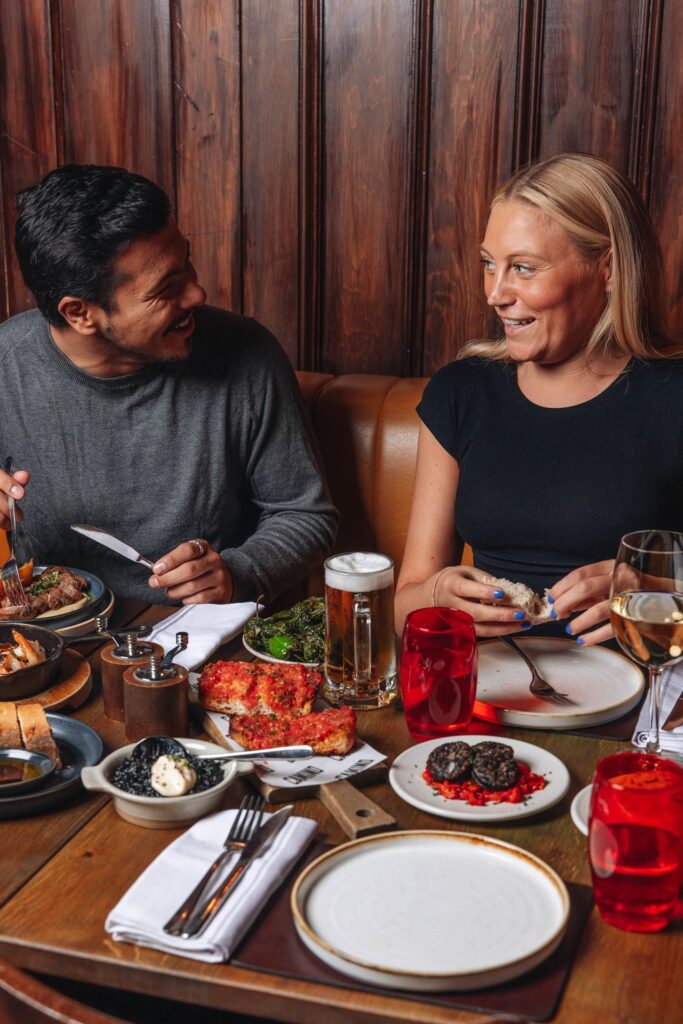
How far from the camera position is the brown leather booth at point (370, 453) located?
2439mm

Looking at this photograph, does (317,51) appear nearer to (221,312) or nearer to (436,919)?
(221,312)

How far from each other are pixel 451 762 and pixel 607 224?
108 centimetres

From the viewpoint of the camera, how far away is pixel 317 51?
2.61 meters

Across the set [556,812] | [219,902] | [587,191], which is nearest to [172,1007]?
[219,902]

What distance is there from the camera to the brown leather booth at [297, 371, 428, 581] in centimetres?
244

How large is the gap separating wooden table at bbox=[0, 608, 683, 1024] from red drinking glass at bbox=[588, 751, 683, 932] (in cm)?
2

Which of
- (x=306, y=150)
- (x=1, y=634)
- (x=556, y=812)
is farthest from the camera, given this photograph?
(x=306, y=150)

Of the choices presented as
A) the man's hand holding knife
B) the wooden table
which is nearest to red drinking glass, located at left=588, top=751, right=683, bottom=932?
the wooden table

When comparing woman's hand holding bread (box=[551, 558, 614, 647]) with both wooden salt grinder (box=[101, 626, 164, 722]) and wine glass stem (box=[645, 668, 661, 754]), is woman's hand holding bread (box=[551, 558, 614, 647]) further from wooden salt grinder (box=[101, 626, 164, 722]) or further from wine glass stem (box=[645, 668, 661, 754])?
wooden salt grinder (box=[101, 626, 164, 722])

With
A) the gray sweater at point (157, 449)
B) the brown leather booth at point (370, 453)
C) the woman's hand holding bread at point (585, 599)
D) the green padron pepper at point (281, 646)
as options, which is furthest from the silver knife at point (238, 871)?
the brown leather booth at point (370, 453)

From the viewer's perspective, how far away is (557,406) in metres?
1.97

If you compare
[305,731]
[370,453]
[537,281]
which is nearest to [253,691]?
[305,731]

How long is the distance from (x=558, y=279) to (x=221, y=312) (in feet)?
2.58

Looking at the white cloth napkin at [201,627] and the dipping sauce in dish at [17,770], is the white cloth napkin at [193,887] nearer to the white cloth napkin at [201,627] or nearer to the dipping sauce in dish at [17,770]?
the dipping sauce in dish at [17,770]
